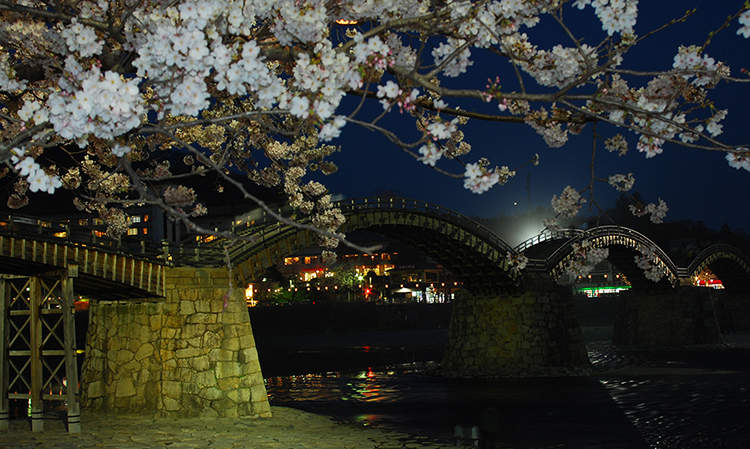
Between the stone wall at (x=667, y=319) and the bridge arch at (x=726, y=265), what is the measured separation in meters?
2.31

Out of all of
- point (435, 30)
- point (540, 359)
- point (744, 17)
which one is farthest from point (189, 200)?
point (540, 359)

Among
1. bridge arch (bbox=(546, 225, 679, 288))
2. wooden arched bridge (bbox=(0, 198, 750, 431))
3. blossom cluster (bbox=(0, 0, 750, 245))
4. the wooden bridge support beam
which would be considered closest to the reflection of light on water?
wooden arched bridge (bbox=(0, 198, 750, 431))

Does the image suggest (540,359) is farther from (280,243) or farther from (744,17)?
(744,17)

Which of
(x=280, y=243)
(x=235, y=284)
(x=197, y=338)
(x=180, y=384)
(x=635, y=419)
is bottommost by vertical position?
(x=635, y=419)

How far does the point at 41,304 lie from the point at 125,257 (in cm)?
301

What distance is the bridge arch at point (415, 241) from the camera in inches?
920

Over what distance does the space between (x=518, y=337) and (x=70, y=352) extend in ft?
76.4

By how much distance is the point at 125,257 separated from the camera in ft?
62.0

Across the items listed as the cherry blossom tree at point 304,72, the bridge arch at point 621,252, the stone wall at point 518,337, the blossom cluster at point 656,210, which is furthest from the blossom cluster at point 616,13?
the stone wall at point 518,337

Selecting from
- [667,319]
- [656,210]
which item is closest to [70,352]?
[656,210]

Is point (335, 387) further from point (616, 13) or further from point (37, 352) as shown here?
point (616, 13)

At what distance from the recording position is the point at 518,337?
34.1 m

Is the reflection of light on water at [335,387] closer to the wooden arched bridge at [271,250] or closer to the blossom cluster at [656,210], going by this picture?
the wooden arched bridge at [271,250]

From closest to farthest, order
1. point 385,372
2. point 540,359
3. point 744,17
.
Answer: point 744,17 → point 540,359 → point 385,372
